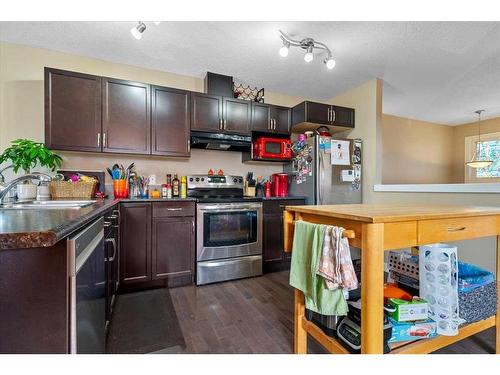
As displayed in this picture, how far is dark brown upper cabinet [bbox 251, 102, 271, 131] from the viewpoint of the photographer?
9.84ft

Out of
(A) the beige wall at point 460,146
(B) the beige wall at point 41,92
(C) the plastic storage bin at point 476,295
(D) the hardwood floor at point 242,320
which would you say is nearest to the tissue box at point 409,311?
(C) the plastic storage bin at point 476,295

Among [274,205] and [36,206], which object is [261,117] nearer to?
[274,205]

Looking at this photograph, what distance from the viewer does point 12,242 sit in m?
0.57

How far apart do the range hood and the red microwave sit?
0.39 feet

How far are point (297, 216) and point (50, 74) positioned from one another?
2.57m

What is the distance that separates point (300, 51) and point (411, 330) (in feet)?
8.09

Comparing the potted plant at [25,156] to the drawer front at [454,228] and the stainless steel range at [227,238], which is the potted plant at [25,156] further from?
the drawer front at [454,228]

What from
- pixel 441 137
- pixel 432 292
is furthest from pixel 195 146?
pixel 441 137

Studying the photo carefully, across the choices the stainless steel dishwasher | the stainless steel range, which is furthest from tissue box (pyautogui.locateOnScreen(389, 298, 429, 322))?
the stainless steel range

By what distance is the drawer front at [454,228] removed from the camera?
3.56 feet

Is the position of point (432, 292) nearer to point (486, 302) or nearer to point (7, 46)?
point (486, 302)

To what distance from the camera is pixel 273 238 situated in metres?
2.85

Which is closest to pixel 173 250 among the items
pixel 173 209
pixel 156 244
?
pixel 156 244
